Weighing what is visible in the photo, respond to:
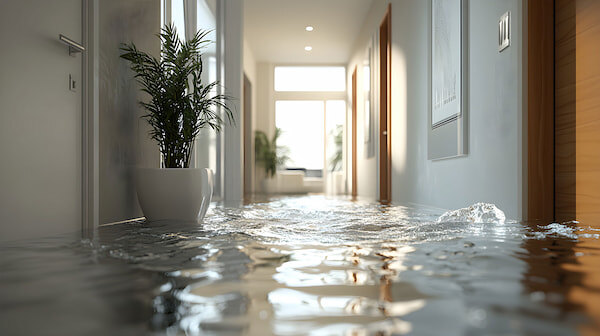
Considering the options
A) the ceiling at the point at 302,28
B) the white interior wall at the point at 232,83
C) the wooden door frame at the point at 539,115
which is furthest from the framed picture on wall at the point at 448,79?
the ceiling at the point at 302,28

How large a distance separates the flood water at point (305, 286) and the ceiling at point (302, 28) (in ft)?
21.4

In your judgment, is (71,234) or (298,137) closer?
(71,234)

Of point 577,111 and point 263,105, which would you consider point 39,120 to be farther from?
point 263,105

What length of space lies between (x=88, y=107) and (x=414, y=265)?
172 centimetres

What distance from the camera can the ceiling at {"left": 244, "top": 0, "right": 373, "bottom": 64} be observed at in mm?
7574

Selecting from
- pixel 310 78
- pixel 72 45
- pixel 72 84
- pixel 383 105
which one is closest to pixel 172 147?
pixel 72 84

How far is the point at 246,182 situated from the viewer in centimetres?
1048

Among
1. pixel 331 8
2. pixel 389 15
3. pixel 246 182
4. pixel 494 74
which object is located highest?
pixel 331 8

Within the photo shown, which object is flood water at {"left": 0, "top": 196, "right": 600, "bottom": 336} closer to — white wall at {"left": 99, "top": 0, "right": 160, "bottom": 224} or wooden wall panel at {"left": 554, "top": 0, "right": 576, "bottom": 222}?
wooden wall panel at {"left": 554, "top": 0, "right": 576, "bottom": 222}

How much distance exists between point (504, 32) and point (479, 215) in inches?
39.0

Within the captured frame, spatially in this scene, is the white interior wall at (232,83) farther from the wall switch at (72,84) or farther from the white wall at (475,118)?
the wall switch at (72,84)

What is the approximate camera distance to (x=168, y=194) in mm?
2564

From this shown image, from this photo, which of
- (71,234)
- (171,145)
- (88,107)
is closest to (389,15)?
(171,145)

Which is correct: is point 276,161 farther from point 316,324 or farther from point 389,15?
point 316,324
